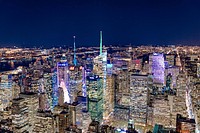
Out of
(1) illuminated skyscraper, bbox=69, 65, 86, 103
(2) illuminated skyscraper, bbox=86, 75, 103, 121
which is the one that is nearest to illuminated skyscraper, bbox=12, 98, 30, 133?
(2) illuminated skyscraper, bbox=86, 75, 103, 121

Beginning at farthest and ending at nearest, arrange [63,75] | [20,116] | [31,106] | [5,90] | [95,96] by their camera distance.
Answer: [63,75], [95,96], [5,90], [31,106], [20,116]

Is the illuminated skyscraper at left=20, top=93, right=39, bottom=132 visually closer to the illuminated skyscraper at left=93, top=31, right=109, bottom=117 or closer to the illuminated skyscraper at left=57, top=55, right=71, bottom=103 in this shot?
the illuminated skyscraper at left=57, top=55, right=71, bottom=103

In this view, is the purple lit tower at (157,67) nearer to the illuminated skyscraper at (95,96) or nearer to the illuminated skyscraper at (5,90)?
the illuminated skyscraper at (95,96)

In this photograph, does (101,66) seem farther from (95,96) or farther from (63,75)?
(95,96)

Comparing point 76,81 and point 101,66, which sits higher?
point 101,66

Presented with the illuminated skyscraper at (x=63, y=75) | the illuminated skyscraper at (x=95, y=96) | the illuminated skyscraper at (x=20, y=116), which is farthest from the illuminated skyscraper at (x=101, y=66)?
the illuminated skyscraper at (x=20, y=116)

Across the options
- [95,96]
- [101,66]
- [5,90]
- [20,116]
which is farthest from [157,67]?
[20,116]

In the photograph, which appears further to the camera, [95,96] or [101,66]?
[101,66]

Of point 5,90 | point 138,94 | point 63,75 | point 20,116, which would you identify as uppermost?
point 63,75

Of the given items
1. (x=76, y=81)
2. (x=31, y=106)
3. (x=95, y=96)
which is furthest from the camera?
(x=76, y=81)
